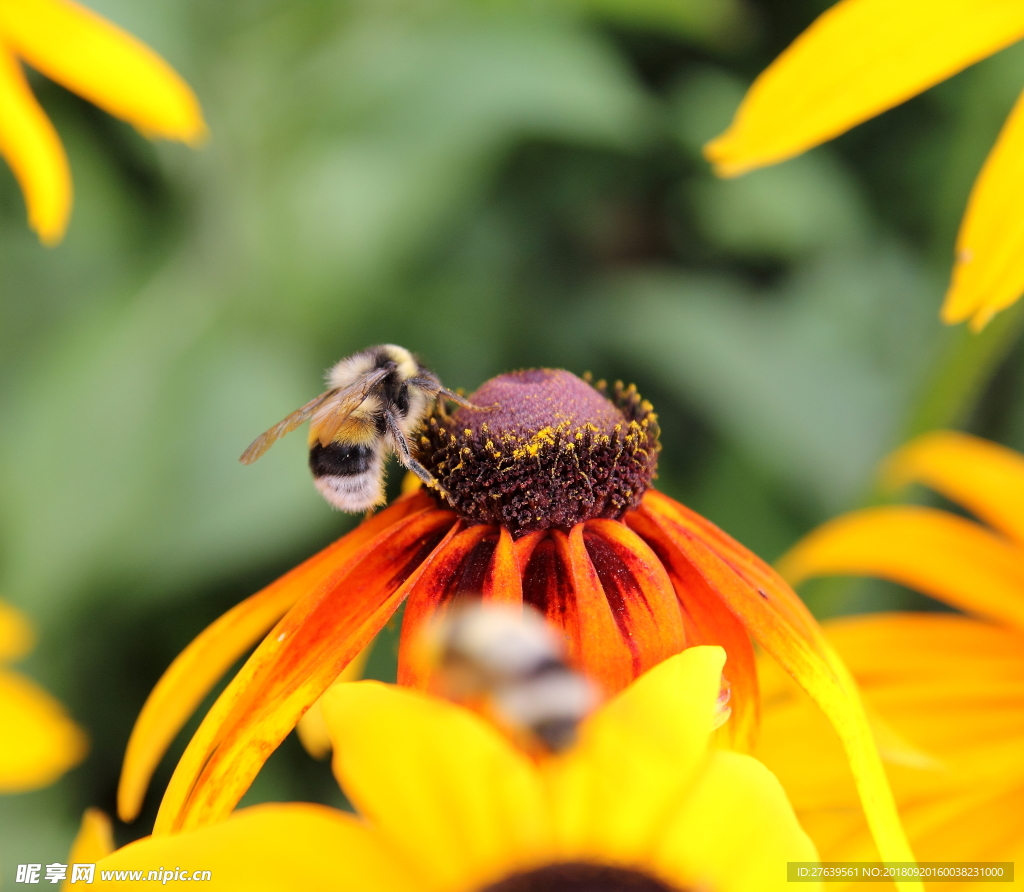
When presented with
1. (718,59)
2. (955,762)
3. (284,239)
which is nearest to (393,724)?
(955,762)

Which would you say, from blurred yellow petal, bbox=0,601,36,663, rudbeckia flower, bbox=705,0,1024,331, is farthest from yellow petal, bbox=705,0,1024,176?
blurred yellow petal, bbox=0,601,36,663

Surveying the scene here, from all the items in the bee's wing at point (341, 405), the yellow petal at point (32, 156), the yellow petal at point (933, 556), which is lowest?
the yellow petal at point (933, 556)

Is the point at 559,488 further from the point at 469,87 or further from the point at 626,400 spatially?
the point at 469,87

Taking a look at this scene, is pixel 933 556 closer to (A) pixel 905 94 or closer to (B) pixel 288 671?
(A) pixel 905 94

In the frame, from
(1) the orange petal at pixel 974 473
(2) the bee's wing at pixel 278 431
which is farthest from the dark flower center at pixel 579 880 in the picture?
(1) the orange petal at pixel 974 473

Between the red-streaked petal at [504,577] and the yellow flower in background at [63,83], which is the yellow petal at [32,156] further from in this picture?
the red-streaked petal at [504,577]

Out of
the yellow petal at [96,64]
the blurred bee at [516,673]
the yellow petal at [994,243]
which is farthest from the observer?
the yellow petal at [96,64]

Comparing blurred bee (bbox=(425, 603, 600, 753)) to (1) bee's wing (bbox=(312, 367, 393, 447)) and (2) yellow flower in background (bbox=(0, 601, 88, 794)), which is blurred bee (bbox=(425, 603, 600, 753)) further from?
(2) yellow flower in background (bbox=(0, 601, 88, 794))
